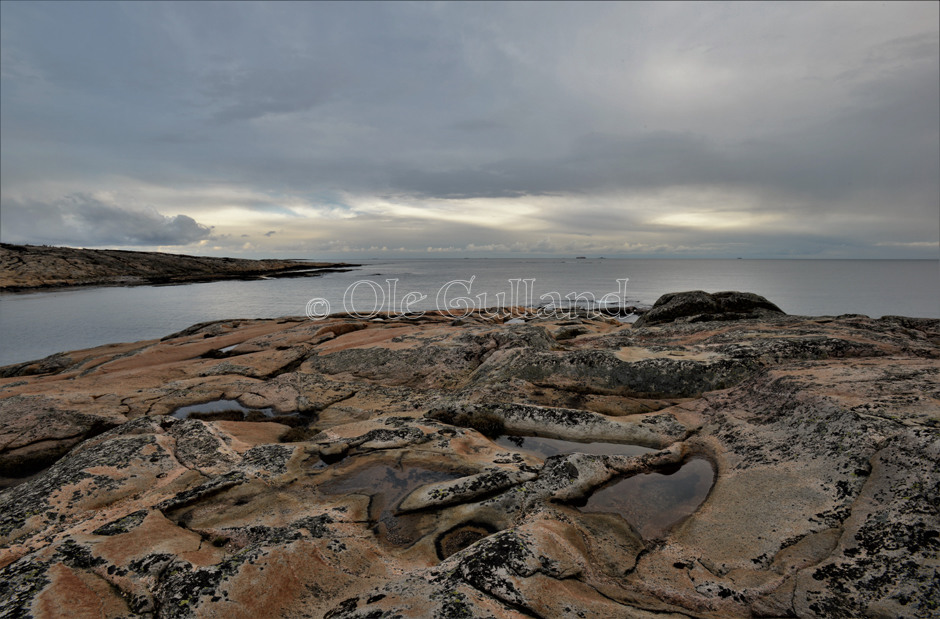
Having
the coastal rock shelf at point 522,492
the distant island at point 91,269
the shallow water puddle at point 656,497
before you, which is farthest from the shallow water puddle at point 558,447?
the distant island at point 91,269

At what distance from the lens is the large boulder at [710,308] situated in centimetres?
2311

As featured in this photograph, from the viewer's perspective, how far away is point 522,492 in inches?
311

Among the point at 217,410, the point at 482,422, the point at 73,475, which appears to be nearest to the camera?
the point at 73,475

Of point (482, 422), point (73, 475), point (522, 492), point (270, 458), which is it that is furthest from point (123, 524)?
point (482, 422)

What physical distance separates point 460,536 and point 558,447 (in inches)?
183

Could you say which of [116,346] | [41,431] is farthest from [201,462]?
[116,346]

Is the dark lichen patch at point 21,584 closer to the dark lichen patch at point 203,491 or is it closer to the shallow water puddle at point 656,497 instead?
the dark lichen patch at point 203,491

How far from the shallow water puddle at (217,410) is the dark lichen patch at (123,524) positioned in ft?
24.9

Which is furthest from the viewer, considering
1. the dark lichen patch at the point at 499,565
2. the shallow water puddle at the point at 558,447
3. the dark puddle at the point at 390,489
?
the shallow water puddle at the point at 558,447

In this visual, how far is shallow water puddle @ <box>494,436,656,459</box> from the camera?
10.4 m

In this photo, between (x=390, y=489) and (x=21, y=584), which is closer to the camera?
(x=21, y=584)

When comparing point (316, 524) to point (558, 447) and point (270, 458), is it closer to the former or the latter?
point (270, 458)

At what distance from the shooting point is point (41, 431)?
12852mm

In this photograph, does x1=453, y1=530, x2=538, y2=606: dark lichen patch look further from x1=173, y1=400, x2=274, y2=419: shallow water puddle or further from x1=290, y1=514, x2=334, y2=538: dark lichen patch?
x1=173, y1=400, x2=274, y2=419: shallow water puddle
